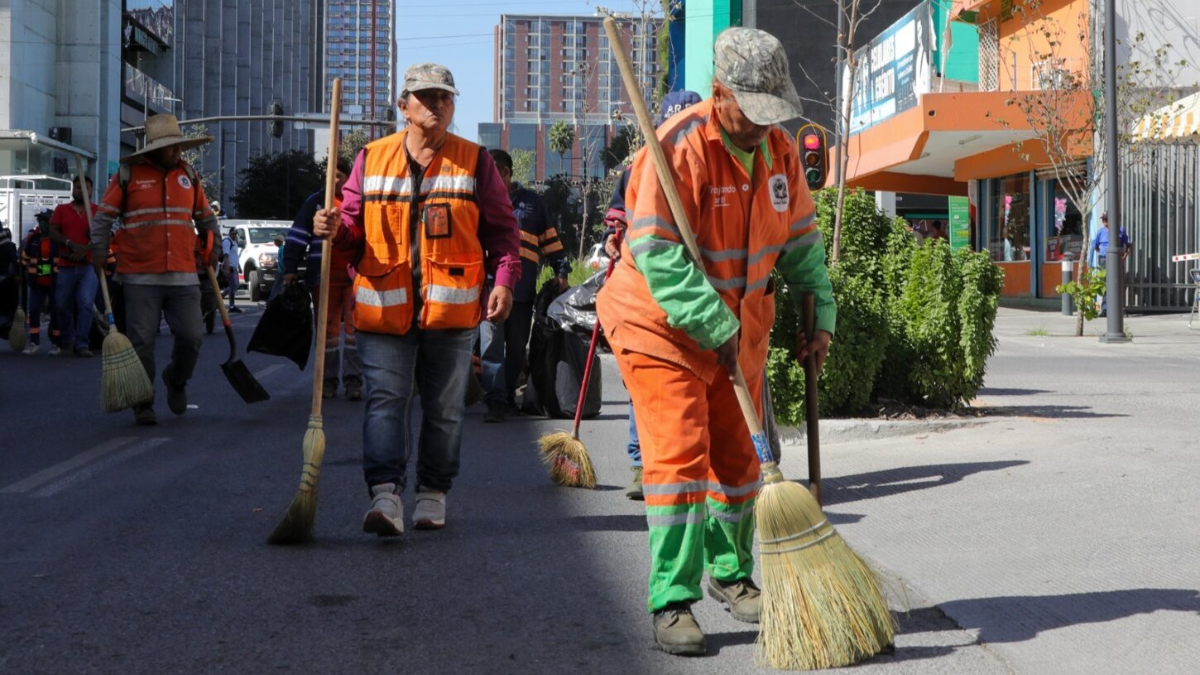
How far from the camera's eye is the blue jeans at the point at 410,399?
594cm

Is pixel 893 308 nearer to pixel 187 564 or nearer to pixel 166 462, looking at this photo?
pixel 166 462

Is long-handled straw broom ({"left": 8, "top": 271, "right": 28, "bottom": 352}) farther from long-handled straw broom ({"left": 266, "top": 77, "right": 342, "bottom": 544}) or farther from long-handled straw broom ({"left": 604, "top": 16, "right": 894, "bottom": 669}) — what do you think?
long-handled straw broom ({"left": 604, "top": 16, "right": 894, "bottom": 669})

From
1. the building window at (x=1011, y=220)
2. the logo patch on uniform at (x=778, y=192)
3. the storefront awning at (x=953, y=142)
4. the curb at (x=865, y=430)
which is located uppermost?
the storefront awning at (x=953, y=142)

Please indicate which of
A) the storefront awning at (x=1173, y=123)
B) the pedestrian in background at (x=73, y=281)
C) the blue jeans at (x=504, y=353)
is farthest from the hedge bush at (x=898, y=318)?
the storefront awning at (x=1173, y=123)

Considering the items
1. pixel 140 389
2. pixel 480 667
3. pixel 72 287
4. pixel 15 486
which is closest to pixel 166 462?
pixel 15 486

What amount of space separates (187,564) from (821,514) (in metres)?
2.51

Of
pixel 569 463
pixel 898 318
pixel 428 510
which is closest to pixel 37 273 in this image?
pixel 898 318

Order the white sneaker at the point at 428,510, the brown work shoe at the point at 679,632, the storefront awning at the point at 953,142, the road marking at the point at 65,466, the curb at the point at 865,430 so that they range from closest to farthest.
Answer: the brown work shoe at the point at 679,632 → the white sneaker at the point at 428,510 → the road marking at the point at 65,466 → the curb at the point at 865,430 → the storefront awning at the point at 953,142

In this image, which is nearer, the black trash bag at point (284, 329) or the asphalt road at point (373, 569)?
the asphalt road at point (373, 569)

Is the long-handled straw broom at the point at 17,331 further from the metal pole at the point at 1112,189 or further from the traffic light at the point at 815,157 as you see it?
the metal pole at the point at 1112,189

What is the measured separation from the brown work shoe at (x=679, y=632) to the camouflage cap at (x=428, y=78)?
2.40 metres

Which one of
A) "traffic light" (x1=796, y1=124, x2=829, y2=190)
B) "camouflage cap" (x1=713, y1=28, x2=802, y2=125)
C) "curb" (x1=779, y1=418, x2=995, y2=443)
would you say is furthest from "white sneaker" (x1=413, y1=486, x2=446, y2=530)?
"traffic light" (x1=796, y1=124, x2=829, y2=190)

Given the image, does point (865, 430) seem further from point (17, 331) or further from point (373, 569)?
point (17, 331)

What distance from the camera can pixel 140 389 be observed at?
32.0 ft
